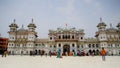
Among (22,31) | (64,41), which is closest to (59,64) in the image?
(64,41)

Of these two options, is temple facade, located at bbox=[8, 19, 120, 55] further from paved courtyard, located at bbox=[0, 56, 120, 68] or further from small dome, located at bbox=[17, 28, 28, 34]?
paved courtyard, located at bbox=[0, 56, 120, 68]

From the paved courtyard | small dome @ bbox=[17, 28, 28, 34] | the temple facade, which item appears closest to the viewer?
the paved courtyard

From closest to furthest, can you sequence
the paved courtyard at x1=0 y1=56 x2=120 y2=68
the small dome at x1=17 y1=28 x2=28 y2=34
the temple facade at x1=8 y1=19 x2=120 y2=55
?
the paved courtyard at x1=0 y1=56 x2=120 y2=68, the temple facade at x1=8 y1=19 x2=120 y2=55, the small dome at x1=17 y1=28 x2=28 y2=34

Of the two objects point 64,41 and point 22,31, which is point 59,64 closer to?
point 64,41

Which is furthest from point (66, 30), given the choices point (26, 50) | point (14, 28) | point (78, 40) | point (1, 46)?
point (1, 46)

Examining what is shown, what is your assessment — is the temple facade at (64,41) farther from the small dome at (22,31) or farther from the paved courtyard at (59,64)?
the paved courtyard at (59,64)

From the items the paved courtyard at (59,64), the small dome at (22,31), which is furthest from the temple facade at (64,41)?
the paved courtyard at (59,64)

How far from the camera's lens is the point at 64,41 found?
48.9 meters

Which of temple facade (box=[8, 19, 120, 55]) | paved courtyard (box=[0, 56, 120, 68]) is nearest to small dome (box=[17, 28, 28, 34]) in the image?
temple facade (box=[8, 19, 120, 55])

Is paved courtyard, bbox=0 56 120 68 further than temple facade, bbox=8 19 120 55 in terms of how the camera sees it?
No

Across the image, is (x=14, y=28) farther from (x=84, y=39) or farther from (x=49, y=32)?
(x=84, y=39)

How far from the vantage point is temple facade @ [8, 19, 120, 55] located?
4922cm

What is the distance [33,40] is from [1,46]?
1935 cm

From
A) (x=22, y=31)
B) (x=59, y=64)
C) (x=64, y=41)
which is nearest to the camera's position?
(x=59, y=64)
